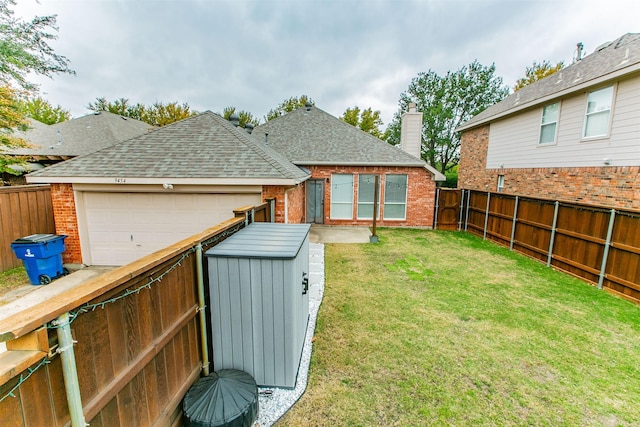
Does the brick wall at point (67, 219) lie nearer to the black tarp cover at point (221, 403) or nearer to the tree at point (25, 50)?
the tree at point (25, 50)

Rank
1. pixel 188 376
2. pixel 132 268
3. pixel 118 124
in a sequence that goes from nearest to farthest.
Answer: pixel 132 268, pixel 188 376, pixel 118 124

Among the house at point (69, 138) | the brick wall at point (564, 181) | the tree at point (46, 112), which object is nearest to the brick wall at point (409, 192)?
the brick wall at point (564, 181)

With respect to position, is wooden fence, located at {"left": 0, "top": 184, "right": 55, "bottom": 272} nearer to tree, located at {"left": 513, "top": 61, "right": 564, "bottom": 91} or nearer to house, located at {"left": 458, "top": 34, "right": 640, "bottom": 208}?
house, located at {"left": 458, "top": 34, "right": 640, "bottom": 208}

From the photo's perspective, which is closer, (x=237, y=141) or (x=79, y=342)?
(x=79, y=342)

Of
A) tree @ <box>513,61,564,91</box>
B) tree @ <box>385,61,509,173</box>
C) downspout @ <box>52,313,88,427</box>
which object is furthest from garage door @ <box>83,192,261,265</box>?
tree @ <box>513,61,564,91</box>

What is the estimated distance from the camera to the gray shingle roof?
466 inches

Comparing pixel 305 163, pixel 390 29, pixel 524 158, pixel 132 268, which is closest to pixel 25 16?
pixel 305 163

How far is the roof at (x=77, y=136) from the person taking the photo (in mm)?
13750

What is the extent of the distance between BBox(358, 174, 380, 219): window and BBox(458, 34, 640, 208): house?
558 cm

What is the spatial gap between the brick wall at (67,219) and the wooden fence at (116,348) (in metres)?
6.15

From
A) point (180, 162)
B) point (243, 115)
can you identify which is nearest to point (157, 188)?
point (180, 162)

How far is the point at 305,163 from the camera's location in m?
12.0

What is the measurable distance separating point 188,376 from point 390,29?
1295cm

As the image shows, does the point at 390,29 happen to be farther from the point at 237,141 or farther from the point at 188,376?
the point at 188,376
